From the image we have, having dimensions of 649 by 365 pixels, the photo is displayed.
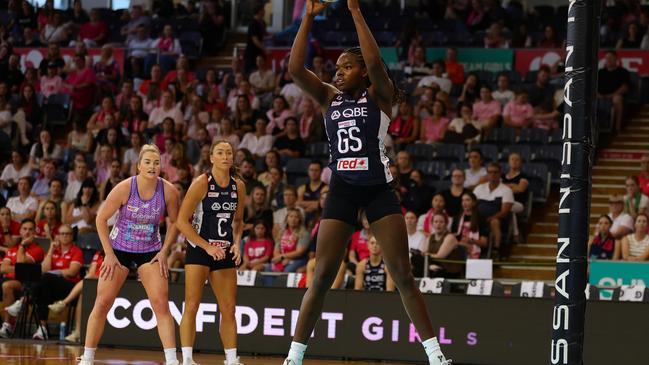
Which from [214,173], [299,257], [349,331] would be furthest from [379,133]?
[299,257]

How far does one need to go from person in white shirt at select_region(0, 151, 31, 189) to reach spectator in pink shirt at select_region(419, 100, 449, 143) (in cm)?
677

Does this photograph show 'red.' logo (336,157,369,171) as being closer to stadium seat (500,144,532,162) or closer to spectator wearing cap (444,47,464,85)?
stadium seat (500,144,532,162)

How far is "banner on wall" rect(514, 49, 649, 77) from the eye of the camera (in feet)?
67.5

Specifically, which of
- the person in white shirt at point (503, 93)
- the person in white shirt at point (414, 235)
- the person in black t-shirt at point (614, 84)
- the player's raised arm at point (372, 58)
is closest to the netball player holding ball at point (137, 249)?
the player's raised arm at point (372, 58)

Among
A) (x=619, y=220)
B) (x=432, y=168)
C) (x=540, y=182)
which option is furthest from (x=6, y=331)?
(x=619, y=220)

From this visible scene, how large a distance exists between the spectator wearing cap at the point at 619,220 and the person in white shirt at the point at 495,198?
4.79 feet

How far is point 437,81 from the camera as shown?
2017cm

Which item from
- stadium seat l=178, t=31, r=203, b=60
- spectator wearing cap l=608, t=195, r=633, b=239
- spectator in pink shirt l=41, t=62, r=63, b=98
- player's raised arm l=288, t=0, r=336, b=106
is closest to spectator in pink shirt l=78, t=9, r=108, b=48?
stadium seat l=178, t=31, r=203, b=60

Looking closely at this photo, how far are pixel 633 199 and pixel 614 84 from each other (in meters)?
4.00

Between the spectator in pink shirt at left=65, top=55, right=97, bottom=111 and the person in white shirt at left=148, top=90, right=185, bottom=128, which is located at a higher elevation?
the spectator in pink shirt at left=65, top=55, right=97, bottom=111

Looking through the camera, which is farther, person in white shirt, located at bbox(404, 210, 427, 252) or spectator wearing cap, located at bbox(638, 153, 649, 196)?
spectator wearing cap, located at bbox(638, 153, 649, 196)

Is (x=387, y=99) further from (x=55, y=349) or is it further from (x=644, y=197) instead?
(x=644, y=197)

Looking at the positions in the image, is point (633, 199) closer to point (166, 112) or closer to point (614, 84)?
point (614, 84)

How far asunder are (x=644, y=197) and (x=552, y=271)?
1.61 meters
